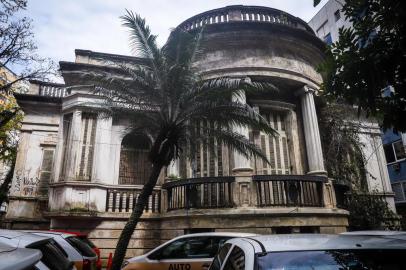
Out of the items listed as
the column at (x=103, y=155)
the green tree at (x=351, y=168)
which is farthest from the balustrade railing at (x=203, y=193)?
the green tree at (x=351, y=168)

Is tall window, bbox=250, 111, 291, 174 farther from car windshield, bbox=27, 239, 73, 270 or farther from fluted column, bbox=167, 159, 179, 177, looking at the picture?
car windshield, bbox=27, 239, 73, 270

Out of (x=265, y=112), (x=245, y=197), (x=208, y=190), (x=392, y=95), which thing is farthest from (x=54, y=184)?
(x=392, y=95)

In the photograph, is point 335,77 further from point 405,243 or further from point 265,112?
point 265,112

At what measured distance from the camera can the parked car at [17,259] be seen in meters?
1.65

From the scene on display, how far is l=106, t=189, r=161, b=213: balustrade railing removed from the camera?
12.6 metres

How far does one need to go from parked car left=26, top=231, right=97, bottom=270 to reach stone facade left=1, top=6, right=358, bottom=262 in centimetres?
440

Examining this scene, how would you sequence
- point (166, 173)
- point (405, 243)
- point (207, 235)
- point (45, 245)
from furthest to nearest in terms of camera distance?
point (166, 173), point (207, 235), point (45, 245), point (405, 243)

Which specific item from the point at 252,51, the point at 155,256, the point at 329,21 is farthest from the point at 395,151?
the point at 155,256

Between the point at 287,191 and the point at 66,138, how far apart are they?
29.9 feet

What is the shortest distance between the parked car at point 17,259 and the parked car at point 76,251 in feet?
16.3

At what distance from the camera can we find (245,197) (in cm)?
1134

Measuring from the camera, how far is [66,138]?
13.6m

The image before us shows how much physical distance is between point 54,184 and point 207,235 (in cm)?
779

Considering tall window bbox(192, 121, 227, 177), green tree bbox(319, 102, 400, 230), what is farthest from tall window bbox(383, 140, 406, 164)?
tall window bbox(192, 121, 227, 177)
